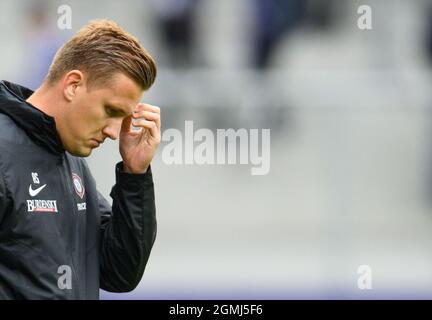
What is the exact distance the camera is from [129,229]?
12.2 ft

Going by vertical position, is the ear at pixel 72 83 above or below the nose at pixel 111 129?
above

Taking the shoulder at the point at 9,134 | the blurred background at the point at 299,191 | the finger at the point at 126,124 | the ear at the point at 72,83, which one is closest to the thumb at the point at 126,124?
the finger at the point at 126,124

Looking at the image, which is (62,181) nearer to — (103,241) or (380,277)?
(103,241)

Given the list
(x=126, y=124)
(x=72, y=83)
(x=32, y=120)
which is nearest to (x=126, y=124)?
(x=126, y=124)

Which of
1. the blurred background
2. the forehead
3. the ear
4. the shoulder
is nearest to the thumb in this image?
the forehead

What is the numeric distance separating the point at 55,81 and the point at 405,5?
8.22 m

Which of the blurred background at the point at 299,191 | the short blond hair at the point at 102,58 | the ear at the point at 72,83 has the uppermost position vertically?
the short blond hair at the point at 102,58

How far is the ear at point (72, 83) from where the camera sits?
358 centimetres

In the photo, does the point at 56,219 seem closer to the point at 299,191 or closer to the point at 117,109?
the point at 117,109

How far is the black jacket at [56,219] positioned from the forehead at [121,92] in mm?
185

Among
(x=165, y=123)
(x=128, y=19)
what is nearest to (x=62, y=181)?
(x=165, y=123)

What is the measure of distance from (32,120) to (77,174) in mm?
312

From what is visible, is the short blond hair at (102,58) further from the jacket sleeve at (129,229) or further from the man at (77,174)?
the jacket sleeve at (129,229)
